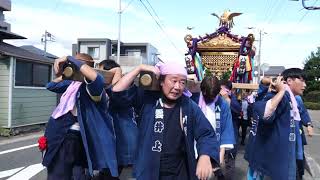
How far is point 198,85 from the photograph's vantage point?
5.23m

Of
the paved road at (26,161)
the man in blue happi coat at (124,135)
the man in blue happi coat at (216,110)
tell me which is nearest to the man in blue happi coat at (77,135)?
the man in blue happi coat at (124,135)

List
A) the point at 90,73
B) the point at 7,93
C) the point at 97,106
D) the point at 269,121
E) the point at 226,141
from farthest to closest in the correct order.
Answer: the point at 7,93
the point at 226,141
the point at 269,121
the point at 97,106
the point at 90,73

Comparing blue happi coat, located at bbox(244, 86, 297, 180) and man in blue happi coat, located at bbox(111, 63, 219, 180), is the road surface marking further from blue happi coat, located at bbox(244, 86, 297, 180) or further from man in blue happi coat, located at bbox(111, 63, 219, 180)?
man in blue happi coat, located at bbox(111, 63, 219, 180)

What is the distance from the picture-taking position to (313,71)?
50156 mm

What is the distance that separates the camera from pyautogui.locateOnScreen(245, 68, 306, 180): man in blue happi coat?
4.50 m

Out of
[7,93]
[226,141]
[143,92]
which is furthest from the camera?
[7,93]

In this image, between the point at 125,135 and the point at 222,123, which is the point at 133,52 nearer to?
the point at 222,123

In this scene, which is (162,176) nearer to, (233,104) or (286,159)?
(286,159)

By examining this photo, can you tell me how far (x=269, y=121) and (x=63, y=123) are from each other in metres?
2.17

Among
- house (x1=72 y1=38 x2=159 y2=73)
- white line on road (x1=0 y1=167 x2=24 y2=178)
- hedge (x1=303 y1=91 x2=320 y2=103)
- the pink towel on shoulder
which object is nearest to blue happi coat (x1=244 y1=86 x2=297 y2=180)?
the pink towel on shoulder

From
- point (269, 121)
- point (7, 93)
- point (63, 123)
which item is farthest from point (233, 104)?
point (7, 93)

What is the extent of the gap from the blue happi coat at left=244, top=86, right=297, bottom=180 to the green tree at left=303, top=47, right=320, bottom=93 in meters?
46.6

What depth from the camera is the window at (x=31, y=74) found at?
44.3 ft

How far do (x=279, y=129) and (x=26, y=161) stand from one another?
5.92 meters
